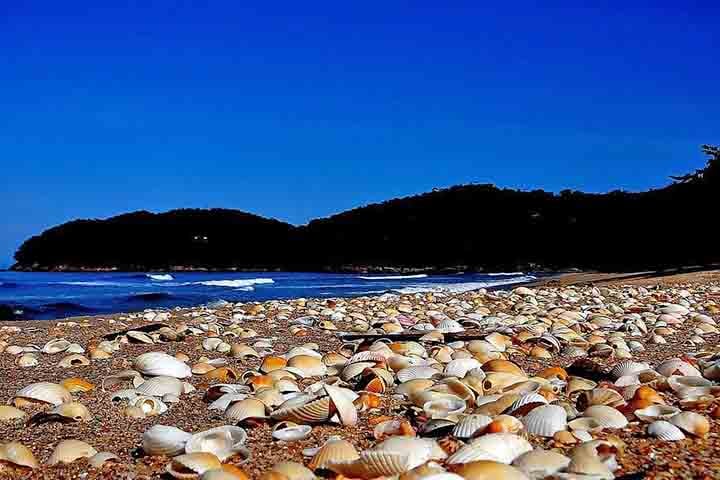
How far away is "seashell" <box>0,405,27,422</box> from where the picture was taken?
9.10ft

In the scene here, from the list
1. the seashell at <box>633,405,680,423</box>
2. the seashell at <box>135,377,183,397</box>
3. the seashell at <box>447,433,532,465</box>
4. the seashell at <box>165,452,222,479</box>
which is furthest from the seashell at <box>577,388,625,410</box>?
the seashell at <box>135,377,183,397</box>

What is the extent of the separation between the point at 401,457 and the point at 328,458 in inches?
9.2

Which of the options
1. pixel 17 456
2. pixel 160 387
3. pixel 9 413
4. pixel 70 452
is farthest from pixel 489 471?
pixel 9 413

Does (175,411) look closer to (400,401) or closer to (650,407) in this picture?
(400,401)

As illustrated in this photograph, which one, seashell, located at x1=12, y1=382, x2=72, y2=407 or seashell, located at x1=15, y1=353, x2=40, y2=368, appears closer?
seashell, located at x1=12, y1=382, x2=72, y2=407

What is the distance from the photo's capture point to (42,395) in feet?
9.97

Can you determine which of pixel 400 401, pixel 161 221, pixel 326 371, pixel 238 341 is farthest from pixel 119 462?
pixel 161 221

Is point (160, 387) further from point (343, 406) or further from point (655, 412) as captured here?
point (655, 412)

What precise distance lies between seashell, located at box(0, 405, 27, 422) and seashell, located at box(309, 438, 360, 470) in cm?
148

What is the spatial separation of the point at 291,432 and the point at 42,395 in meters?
1.37

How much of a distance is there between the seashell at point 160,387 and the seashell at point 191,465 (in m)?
1.22

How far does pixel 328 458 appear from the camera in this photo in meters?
1.96

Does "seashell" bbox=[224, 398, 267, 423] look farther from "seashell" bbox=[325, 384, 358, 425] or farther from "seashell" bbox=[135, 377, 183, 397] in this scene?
"seashell" bbox=[135, 377, 183, 397]

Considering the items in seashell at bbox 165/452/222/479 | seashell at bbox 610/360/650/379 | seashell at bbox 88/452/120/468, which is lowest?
seashell at bbox 88/452/120/468
